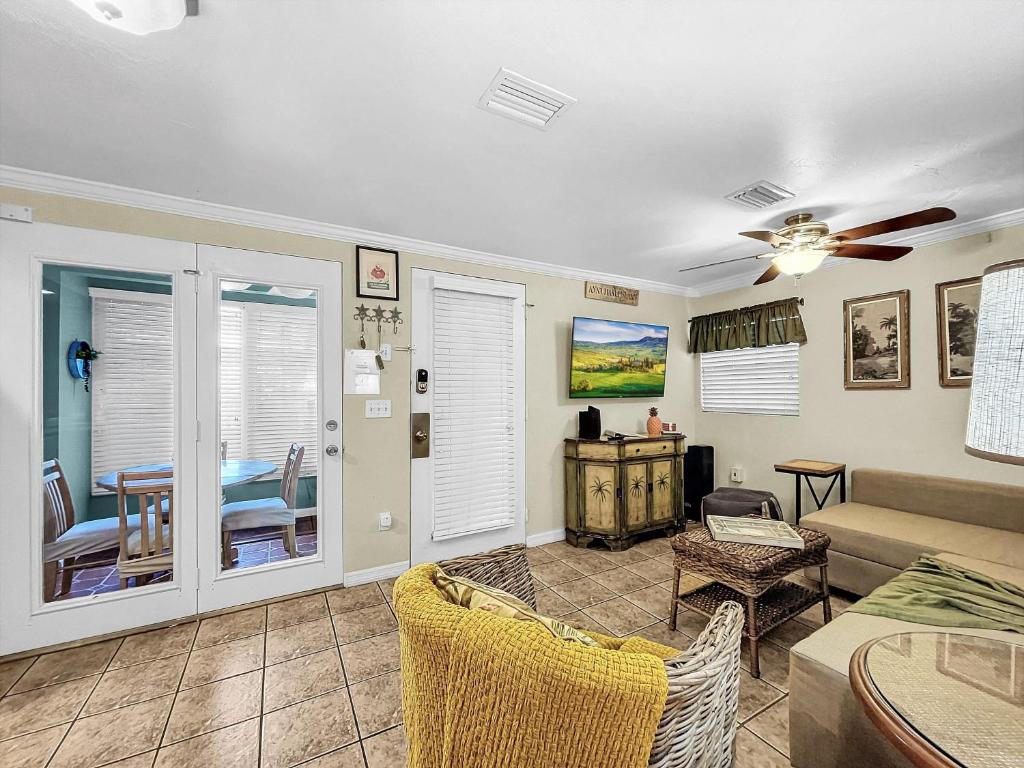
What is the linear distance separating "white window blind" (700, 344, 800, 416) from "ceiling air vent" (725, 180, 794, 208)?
1854 mm

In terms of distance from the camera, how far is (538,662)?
83 cm

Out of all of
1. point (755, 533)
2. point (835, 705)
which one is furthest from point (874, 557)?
point (835, 705)

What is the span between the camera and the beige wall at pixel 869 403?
9.91 feet

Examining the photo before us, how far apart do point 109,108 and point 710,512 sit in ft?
14.4

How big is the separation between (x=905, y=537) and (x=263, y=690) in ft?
11.9

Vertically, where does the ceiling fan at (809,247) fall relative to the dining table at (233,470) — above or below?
above

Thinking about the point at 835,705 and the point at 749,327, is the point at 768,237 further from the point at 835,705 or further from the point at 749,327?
the point at 835,705

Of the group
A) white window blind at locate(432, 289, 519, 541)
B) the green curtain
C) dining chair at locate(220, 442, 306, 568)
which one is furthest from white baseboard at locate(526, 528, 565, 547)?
the green curtain

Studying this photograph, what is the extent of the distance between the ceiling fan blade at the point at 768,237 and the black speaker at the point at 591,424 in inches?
74.8

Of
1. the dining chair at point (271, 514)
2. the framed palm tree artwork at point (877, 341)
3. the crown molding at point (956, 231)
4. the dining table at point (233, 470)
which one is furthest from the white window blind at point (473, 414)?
the crown molding at point (956, 231)

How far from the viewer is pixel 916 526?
279 cm

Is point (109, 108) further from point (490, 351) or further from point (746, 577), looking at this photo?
point (746, 577)

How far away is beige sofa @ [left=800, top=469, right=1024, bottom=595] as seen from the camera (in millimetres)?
2502

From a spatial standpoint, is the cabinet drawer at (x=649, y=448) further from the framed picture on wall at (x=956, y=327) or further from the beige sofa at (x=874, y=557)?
the framed picture on wall at (x=956, y=327)
